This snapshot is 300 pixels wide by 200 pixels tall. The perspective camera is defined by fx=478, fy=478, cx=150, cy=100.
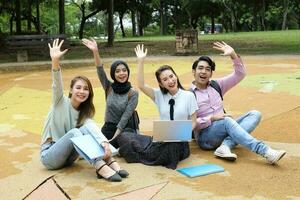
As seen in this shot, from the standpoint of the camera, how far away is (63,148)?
14.8ft

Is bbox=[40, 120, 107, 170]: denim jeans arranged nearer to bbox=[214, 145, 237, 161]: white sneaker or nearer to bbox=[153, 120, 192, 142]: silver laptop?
bbox=[153, 120, 192, 142]: silver laptop

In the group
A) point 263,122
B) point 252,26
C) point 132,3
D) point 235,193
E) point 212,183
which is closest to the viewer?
point 235,193

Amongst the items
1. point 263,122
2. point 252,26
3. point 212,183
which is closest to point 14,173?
point 212,183

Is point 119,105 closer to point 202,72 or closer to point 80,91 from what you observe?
point 80,91

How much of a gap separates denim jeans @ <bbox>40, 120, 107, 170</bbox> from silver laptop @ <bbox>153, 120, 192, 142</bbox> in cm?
50

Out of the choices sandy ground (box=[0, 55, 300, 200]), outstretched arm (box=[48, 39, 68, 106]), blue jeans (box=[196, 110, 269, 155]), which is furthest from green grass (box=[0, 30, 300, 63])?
outstretched arm (box=[48, 39, 68, 106])

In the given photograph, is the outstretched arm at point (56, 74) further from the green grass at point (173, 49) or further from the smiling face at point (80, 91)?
the green grass at point (173, 49)

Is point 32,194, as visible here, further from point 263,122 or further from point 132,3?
point 132,3

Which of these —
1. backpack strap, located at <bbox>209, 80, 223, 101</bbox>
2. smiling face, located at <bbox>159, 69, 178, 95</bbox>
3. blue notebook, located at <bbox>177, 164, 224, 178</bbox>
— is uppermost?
smiling face, located at <bbox>159, 69, 178, 95</bbox>

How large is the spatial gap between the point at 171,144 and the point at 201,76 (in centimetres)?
89

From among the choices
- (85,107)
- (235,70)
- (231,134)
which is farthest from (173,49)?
(85,107)

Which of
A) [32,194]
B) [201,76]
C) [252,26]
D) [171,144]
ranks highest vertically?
[252,26]

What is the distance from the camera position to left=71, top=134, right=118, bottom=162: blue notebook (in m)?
4.26

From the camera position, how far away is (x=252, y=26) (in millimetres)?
53719
